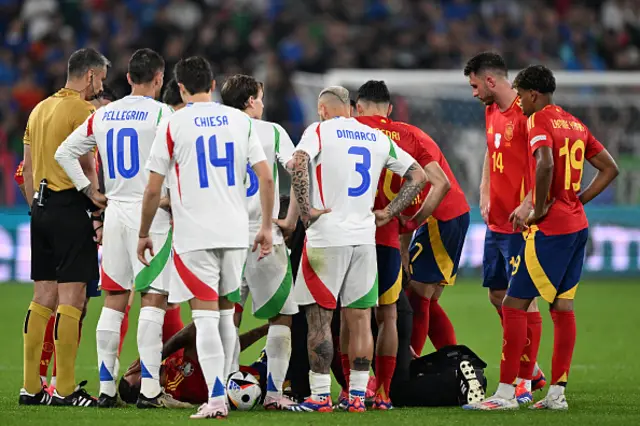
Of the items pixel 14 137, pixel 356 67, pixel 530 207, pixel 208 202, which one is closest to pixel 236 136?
pixel 208 202

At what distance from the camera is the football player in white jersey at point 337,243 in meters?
7.99

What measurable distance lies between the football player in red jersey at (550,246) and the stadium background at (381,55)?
10.4 metres

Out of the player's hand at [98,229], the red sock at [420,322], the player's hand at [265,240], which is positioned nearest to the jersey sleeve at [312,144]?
the player's hand at [265,240]

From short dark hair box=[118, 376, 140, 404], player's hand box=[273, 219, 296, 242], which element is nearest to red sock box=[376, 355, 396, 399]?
player's hand box=[273, 219, 296, 242]

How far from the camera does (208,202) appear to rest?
24.2ft

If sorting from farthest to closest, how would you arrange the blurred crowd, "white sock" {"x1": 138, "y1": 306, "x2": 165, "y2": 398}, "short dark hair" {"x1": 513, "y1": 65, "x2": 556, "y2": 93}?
the blurred crowd < "short dark hair" {"x1": 513, "y1": 65, "x2": 556, "y2": 93} < "white sock" {"x1": 138, "y1": 306, "x2": 165, "y2": 398}

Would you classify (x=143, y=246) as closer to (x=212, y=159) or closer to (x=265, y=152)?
(x=212, y=159)

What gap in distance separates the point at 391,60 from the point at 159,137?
15.8 m

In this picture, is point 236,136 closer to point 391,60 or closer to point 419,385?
point 419,385

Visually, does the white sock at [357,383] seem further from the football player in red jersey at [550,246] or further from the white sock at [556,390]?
the white sock at [556,390]

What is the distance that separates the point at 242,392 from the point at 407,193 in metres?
1.82

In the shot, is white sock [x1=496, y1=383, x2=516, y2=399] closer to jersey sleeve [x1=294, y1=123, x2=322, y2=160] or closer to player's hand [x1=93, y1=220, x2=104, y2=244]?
jersey sleeve [x1=294, y1=123, x2=322, y2=160]

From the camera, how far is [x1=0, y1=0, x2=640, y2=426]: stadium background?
1855 cm

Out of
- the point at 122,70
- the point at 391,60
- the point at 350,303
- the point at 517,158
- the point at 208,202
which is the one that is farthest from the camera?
the point at 391,60
